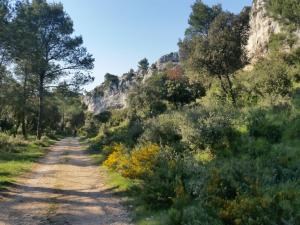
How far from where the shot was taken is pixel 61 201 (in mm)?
12727

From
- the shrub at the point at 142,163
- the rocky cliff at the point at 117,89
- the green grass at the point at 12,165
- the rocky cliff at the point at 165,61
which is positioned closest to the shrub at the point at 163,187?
the shrub at the point at 142,163

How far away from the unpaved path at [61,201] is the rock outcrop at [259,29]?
32.1 meters

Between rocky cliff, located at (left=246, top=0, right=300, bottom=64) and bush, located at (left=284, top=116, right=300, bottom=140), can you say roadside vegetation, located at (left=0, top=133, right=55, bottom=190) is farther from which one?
rocky cliff, located at (left=246, top=0, right=300, bottom=64)

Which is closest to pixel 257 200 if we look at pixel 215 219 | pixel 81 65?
pixel 215 219

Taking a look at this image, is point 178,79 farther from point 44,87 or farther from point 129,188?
point 129,188

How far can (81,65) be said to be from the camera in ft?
143

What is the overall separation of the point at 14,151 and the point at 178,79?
62.2ft

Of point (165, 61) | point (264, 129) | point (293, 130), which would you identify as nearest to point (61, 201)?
point (264, 129)

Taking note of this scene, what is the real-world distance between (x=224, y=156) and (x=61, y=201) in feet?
18.4

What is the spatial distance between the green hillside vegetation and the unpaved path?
770 mm

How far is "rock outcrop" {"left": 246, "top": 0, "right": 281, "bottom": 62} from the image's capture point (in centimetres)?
4499

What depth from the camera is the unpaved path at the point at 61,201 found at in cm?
1051

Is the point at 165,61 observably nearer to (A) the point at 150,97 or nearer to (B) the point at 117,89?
(B) the point at 117,89

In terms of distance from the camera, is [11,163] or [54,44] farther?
[54,44]
